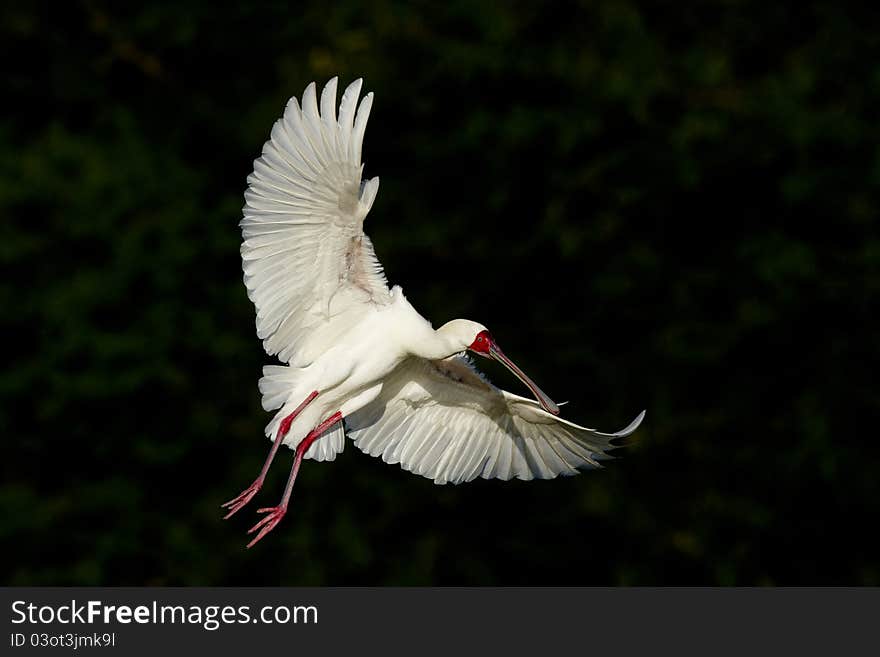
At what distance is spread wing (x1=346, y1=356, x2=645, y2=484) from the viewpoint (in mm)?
10430

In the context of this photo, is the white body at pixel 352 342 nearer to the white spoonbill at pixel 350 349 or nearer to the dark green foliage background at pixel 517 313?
the white spoonbill at pixel 350 349

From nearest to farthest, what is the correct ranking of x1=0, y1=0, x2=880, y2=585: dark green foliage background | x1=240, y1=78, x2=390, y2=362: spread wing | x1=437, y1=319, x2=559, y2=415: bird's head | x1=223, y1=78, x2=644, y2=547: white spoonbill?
x1=240, y1=78, x2=390, y2=362: spread wing, x1=223, y1=78, x2=644, y2=547: white spoonbill, x1=437, y1=319, x2=559, y2=415: bird's head, x1=0, y1=0, x2=880, y2=585: dark green foliage background

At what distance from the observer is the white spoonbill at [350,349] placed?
938 cm

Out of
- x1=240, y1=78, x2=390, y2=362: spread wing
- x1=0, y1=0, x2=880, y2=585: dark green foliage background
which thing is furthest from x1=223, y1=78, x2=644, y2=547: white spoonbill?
x1=0, y1=0, x2=880, y2=585: dark green foliage background

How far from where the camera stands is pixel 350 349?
9.87 m

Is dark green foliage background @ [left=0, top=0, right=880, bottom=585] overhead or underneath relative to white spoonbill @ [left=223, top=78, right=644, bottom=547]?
overhead

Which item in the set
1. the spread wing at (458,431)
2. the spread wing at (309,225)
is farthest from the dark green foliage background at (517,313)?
the spread wing at (309,225)

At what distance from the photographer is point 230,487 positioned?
2062 cm

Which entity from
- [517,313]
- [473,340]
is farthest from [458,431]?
[517,313]

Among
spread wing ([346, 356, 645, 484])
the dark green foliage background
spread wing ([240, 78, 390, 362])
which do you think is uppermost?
the dark green foliage background

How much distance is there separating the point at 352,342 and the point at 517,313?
11.4 meters

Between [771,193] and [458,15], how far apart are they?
4.35 meters

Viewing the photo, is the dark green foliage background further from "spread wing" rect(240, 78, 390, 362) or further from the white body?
"spread wing" rect(240, 78, 390, 362)
